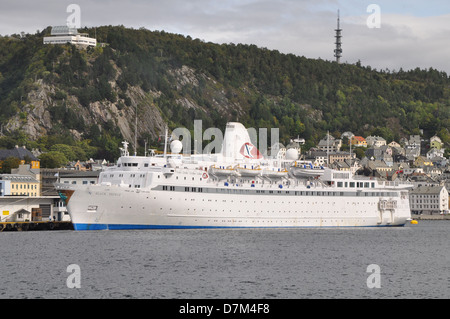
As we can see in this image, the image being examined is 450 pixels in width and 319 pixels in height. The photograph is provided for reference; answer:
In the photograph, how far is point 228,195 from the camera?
263ft

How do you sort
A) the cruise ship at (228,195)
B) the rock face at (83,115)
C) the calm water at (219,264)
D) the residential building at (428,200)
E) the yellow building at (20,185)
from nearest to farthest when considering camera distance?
the calm water at (219,264) < the cruise ship at (228,195) < the yellow building at (20,185) < the residential building at (428,200) < the rock face at (83,115)

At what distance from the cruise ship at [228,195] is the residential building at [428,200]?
58.1 metres

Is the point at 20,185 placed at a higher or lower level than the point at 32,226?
higher

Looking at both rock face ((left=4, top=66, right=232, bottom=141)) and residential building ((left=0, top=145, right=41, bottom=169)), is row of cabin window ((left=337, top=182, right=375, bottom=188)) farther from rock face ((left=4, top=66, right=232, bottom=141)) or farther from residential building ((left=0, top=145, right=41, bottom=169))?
rock face ((left=4, top=66, right=232, bottom=141))

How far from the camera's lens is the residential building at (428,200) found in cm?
15175

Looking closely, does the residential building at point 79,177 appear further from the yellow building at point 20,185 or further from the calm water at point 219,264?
the calm water at point 219,264

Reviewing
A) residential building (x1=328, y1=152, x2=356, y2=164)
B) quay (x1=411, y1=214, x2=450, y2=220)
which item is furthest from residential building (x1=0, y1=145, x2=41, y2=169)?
residential building (x1=328, y1=152, x2=356, y2=164)

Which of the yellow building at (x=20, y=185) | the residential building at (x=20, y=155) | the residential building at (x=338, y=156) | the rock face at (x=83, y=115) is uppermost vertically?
the rock face at (x=83, y=115)

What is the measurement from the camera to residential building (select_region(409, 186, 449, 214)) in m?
152

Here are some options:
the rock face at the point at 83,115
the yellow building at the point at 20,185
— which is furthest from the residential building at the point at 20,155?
the rock face at the point at 83,115

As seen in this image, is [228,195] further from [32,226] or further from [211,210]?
[32,226]

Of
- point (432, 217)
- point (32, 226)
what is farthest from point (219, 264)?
point (432, 217)

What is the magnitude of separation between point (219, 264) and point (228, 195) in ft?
92.1
